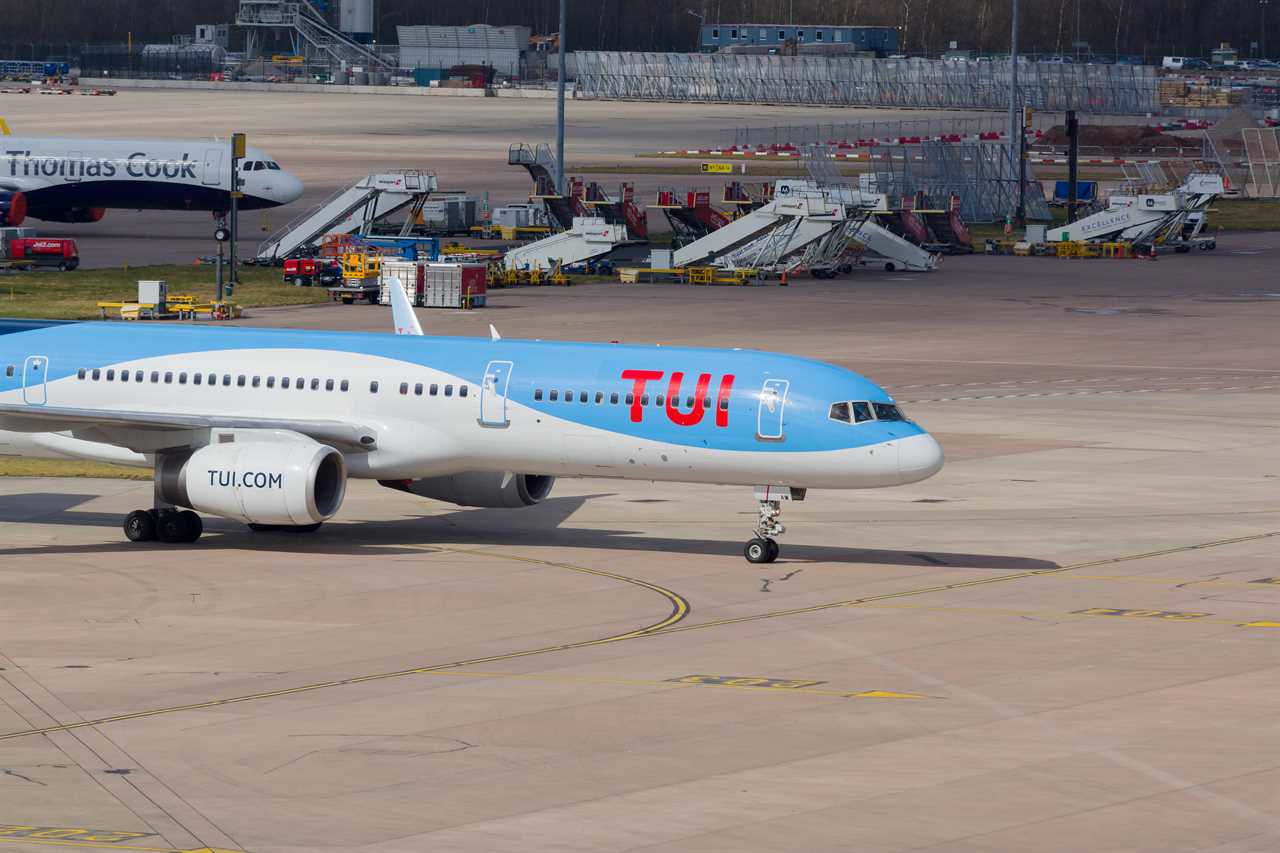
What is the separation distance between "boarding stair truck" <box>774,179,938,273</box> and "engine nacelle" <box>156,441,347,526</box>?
2563 inches

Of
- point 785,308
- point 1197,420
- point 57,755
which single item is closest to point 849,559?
point 57,755

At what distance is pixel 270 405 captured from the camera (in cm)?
4131

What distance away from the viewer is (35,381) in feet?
139

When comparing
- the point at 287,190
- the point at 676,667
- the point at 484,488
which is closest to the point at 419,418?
the point at 484,488

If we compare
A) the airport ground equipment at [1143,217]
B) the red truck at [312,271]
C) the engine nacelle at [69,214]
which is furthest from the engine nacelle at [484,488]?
the airport ground equipment at [1143,217]

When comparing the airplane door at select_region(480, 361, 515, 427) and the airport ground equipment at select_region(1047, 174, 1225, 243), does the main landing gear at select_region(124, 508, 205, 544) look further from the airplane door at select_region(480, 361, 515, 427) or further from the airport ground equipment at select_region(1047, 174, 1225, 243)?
the airport ground equipment at select_region(1047, 174, 1225, 243)

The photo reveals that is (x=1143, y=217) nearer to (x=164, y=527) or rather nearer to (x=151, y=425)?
(x=164, y=527)

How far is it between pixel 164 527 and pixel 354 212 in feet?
225

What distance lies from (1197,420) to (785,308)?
32.1 m

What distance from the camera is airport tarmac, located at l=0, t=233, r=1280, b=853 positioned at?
76.2 feet

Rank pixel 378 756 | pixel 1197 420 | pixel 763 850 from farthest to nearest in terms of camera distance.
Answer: pixel 1197 420
pixel 378 756
pixel 763 850

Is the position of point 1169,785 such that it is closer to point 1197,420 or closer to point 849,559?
point 849,559

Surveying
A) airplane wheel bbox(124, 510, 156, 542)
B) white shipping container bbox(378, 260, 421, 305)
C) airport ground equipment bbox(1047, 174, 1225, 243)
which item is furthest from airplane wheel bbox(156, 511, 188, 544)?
airport ground equipment bbox(1047, 174, 1225, 243)

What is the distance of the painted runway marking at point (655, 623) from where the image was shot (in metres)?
28.0
